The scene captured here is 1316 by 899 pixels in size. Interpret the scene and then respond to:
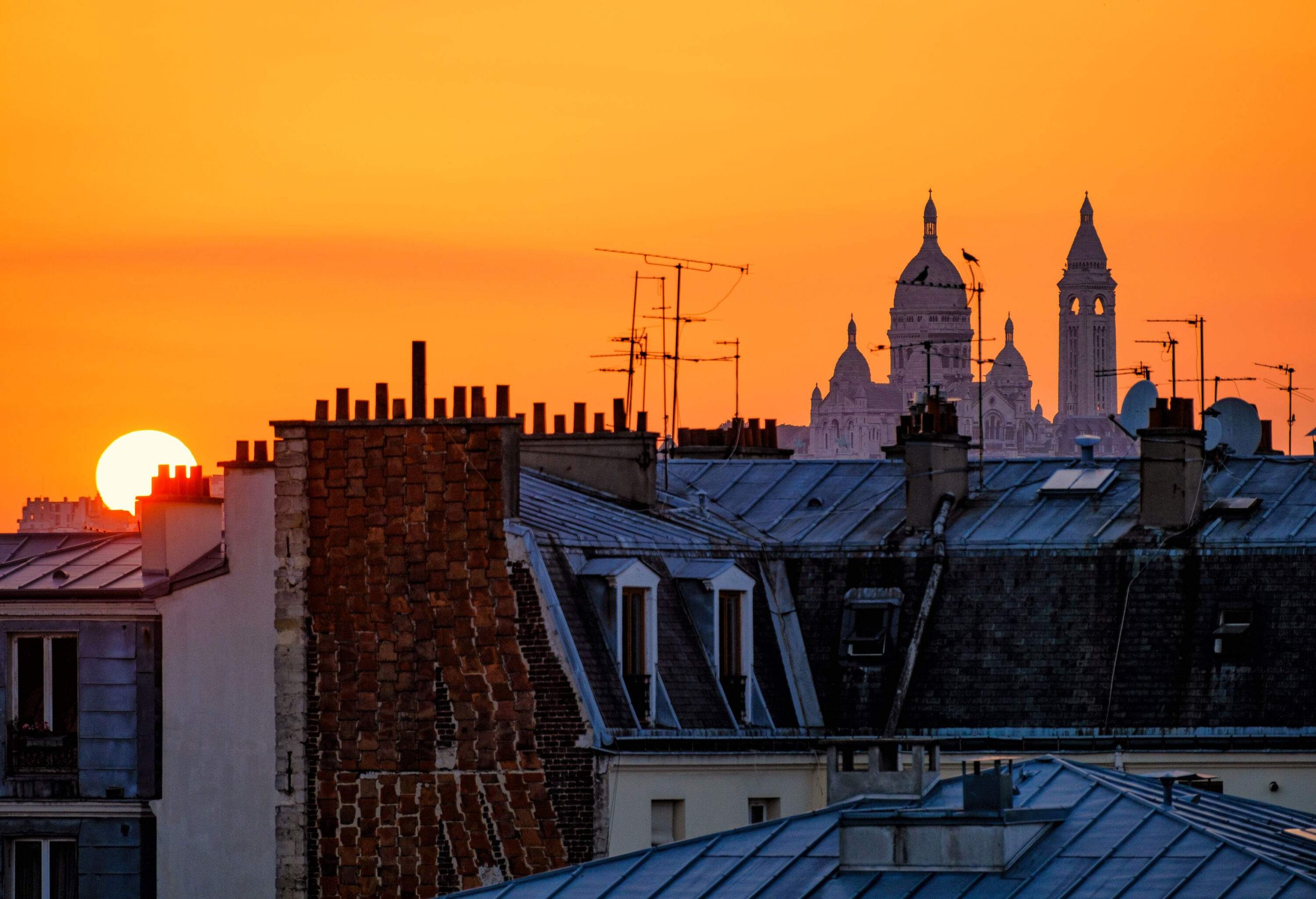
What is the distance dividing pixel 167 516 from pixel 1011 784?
16.6 metres

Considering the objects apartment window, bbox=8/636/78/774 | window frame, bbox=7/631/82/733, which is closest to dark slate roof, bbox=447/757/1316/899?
apartment window, bbox=8/636/78/774

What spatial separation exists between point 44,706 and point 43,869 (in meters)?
2.28

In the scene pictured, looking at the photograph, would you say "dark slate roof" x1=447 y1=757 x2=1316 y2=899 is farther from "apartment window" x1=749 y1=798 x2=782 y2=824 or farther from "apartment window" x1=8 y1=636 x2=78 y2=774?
"apartment window" x1=8 y1=636 x2=78 y2=774

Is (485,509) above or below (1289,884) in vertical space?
above

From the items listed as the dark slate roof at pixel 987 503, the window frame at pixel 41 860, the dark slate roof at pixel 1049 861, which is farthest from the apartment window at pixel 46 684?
the dark slate roof at pixel 1049 861

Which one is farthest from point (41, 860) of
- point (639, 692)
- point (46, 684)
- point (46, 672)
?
point (639, 692)

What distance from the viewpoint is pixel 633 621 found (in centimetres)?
4316

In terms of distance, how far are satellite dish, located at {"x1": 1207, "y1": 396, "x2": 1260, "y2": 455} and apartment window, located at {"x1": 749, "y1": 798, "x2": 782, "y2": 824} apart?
10.8m

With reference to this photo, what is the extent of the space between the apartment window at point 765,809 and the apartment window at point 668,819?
1404 millimetres

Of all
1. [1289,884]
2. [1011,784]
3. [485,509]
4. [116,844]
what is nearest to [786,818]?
[1011,784]

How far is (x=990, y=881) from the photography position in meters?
32.2

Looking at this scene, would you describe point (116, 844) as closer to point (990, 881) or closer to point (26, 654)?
point (26, 654)

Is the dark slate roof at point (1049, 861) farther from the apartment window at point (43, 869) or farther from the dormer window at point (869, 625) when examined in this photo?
the apartment window at point (43, 869)

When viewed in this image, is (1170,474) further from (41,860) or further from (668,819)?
(41,860)
